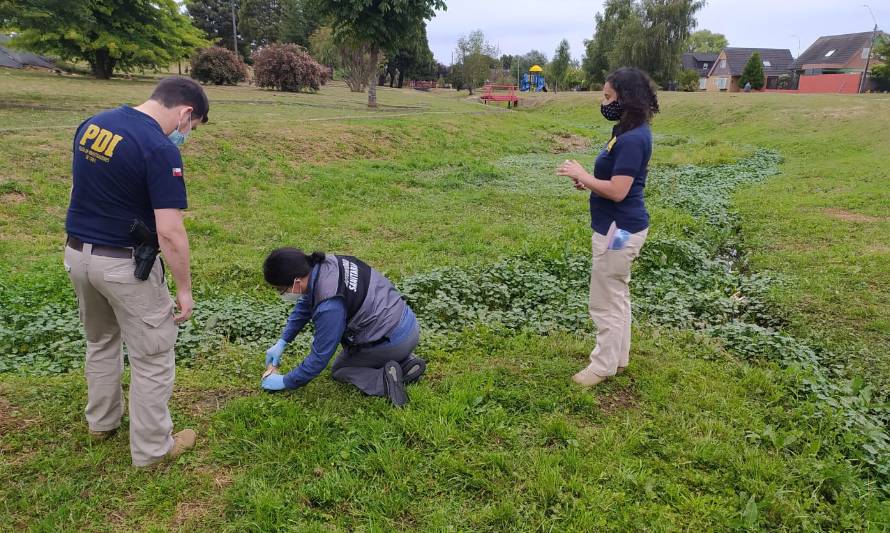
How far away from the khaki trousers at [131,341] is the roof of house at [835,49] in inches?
2544

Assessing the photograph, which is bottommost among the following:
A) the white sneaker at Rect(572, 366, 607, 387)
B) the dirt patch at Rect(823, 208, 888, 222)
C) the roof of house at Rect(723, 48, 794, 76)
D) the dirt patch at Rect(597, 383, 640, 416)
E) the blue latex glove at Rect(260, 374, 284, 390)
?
the dirt patch at Rect(597, 383, 640, 416)

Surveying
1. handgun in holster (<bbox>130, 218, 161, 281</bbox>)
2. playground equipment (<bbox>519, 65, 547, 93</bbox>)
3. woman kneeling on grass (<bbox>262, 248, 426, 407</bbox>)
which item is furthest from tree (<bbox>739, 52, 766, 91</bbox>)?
handgun in holster (<bbox>130, 218, 161, 281</bbox>)

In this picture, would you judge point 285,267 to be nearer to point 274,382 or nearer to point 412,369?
point 274,382

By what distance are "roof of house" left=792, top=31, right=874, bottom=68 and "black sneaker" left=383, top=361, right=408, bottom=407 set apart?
63.4 metres

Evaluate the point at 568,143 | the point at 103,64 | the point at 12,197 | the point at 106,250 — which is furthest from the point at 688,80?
the point at 106,250

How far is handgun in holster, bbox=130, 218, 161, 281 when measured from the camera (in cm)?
276

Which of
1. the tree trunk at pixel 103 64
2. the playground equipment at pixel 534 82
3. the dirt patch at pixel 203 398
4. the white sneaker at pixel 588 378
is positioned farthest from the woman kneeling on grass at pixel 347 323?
the playground equipment at pixel 534 82

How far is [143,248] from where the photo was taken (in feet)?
9.20

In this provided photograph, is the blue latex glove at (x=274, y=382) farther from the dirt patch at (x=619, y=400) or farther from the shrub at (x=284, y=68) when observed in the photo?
the shrub at (x=284, y=68)

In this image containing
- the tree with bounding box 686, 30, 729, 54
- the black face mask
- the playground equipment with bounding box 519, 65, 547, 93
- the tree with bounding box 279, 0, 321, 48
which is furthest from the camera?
the tree with bounding box 686, 30, 729, 54

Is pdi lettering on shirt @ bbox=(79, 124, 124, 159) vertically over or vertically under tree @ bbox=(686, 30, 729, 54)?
under

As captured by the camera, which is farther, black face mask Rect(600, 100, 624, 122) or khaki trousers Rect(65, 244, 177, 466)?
black face mask Rect(600, 100, 624, 122)

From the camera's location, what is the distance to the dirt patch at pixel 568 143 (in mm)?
20766

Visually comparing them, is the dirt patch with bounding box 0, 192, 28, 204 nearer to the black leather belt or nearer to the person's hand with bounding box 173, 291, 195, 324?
the black leather belt
